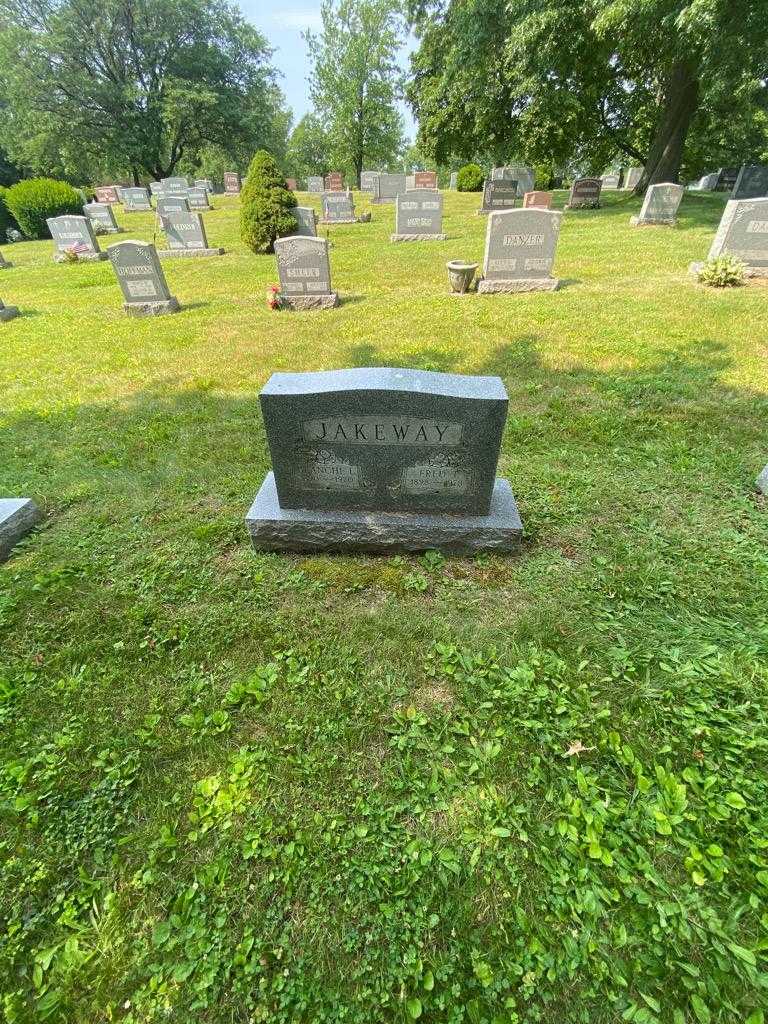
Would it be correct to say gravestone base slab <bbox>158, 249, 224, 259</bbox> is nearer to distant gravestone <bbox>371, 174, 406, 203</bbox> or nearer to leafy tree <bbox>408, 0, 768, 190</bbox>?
leafy tree <bbox>408, 0, 768, 190</bbox>

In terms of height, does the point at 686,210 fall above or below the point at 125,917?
above

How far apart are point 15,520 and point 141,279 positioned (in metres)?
7.31

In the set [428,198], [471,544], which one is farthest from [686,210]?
[471,544]

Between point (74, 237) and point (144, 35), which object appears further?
point (144, 35)

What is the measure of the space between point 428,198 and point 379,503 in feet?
47.7

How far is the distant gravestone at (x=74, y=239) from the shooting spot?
15055 mm

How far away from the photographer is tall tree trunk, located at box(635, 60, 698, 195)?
16250 mm

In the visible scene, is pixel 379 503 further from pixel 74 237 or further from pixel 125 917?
pixel 74 237

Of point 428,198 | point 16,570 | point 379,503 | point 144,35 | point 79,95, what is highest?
point 144,35

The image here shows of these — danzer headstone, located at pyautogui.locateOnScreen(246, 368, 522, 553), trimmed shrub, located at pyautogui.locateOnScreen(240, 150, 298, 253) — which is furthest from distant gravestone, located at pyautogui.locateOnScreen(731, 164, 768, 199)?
danzer headstone, located at pyautogui.locateOnScreen(246, 368, 522, 553)

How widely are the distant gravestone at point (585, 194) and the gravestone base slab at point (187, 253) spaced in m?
14.4

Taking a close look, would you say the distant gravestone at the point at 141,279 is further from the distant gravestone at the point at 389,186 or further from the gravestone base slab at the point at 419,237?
the distant gravestone at the point at 389,186

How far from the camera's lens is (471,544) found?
3303 millimetres

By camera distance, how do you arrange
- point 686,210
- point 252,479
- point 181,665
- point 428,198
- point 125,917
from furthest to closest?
1. point 686,210
2. point 428,198
3. point 252,479
4. point 181,665
5. point 125,917
